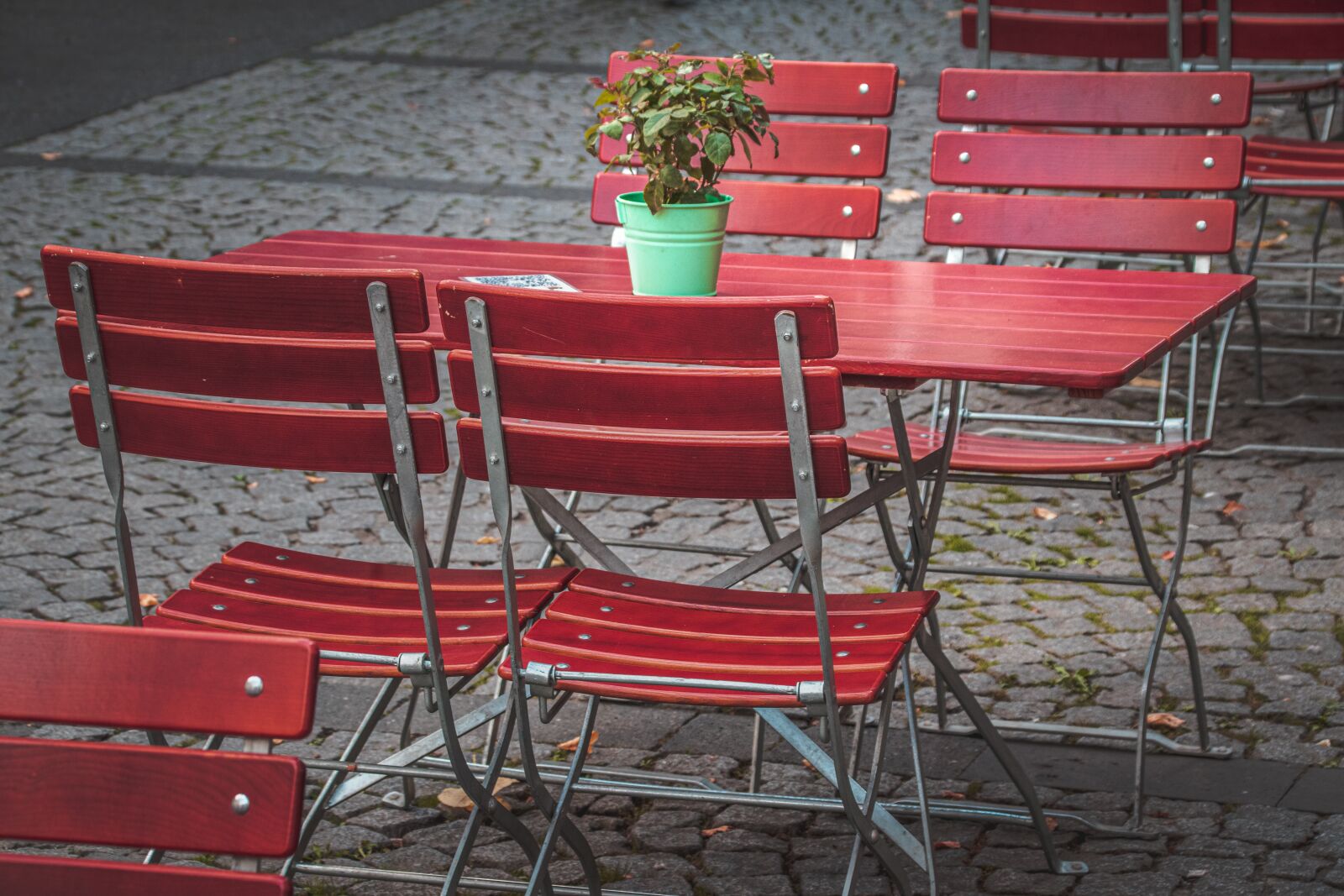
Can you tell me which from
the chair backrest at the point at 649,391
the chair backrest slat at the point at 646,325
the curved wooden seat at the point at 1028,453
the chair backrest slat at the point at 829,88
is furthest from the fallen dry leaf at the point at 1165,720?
the chair backrest slat at the point at 646,325

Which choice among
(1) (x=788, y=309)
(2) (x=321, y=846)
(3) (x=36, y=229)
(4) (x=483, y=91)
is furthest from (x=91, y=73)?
(1) (x=788, y=309)

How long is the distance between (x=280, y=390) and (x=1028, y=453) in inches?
67.3

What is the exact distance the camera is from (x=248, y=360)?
2639 millimetres

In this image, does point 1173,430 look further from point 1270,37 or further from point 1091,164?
point 1270,37

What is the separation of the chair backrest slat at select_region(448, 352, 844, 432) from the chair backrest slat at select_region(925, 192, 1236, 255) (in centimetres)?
183

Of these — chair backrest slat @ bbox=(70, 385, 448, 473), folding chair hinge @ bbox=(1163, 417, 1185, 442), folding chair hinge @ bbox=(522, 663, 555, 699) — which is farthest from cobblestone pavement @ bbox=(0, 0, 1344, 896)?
chair backrest slat @ bbox=(70, 385, 448, 473)

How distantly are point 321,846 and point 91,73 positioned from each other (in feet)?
33.4

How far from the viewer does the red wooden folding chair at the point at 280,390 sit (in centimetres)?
258

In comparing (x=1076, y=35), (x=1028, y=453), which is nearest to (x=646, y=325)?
(x=1028, y=453)

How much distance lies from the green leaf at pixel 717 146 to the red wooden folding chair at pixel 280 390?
0.68 m

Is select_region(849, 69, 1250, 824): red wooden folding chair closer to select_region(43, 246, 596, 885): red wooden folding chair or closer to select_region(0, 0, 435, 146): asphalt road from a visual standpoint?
select_region(43, 246, 596, 885): red wooden folding chair

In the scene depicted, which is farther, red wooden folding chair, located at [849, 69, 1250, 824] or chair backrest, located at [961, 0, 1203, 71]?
chair backrest, located at [961, 0, 1203, 71]

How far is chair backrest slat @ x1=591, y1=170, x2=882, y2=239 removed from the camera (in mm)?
4281

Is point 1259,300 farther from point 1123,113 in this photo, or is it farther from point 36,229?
point 36,229
